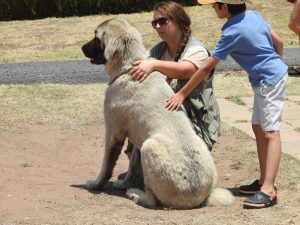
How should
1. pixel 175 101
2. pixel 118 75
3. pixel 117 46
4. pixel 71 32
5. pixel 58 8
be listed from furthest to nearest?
pixel 58 8 → pixel 71 32 → pixel 118 75 → pixel 117 46 → pixel 175 101

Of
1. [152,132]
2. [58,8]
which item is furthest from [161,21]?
[58,8]

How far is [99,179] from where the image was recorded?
6055 mm

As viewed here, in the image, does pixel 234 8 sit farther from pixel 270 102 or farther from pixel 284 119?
pixel 284 119

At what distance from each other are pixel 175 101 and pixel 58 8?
43.1 feet

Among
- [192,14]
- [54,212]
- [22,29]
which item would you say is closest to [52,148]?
[54,212]

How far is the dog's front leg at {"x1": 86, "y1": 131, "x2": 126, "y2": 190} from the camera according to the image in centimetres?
583

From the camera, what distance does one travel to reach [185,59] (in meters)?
5.96

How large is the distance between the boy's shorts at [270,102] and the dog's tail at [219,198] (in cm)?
59

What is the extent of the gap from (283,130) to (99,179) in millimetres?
3077

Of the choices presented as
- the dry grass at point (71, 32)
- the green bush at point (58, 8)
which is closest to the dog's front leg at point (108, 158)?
the dry grass at point (71, 32)

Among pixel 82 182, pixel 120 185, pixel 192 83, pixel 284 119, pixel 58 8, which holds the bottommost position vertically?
pixel 58 8

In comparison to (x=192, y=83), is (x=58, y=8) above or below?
below

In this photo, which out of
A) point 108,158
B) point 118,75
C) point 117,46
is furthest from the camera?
point 108,158

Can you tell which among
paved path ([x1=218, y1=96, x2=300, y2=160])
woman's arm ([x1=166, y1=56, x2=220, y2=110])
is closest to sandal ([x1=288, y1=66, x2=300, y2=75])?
paved path ([x1=218, y1=96, x2=300, y2=160])
